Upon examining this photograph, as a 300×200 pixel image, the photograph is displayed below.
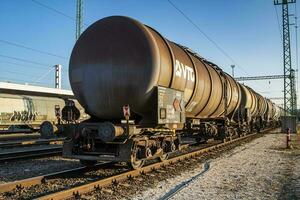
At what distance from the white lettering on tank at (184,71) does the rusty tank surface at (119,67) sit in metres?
0.03

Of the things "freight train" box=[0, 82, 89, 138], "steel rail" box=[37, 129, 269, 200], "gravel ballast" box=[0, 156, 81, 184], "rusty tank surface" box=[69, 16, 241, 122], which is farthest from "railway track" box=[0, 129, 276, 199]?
"freight train" box=[0, 82, 89, 138]

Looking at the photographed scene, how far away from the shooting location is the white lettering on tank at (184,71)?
34.2 feet

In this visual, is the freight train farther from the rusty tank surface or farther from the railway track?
the railway track

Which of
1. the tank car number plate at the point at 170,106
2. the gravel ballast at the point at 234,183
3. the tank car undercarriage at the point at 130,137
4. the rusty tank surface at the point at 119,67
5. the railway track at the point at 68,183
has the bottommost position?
the gravel ballast at the point at 234,183

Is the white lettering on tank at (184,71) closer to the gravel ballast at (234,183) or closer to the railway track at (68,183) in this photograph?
the railway track at (68,183)

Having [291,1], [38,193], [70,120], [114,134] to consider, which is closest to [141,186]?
[114,134]

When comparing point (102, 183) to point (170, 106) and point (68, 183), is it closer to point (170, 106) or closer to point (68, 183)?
point (68, 183)

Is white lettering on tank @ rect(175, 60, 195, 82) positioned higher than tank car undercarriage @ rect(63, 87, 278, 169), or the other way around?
white lettering on tank @ rect(175, 60, 195, 82)

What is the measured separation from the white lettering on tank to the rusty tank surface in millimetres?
32

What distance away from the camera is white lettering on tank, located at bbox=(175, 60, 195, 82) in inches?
411

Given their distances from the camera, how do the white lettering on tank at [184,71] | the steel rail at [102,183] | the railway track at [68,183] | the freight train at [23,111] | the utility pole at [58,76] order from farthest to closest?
the utility pole at [58,76], the freight train at [23,111], the white lettering on tank at [184,71], the railway track at [68,183], the steel rail at [102,183]

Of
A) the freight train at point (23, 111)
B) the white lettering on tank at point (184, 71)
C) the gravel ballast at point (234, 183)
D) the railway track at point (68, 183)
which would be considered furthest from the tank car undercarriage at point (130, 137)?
the freight train at point (23, 111)

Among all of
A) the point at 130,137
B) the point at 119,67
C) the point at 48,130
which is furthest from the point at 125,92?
the point at 48,130

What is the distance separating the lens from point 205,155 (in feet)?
43.1
